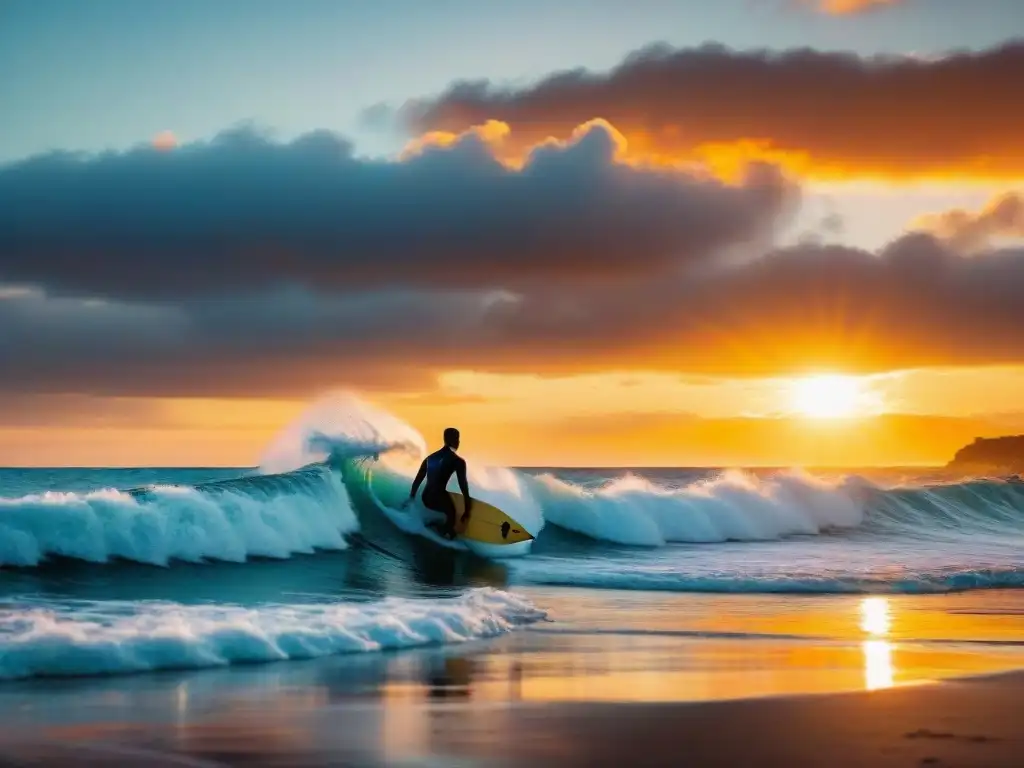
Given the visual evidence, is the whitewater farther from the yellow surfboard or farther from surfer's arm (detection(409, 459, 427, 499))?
surfer's arm (detection(409, 459, 427, 499))

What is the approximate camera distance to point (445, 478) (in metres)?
19.9

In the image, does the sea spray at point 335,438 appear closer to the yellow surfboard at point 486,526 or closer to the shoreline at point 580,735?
the yellow surfboard at point 486,526

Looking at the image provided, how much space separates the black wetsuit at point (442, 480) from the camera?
19328 millimetres

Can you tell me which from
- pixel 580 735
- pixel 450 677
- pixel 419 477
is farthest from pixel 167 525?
pixel 580 735

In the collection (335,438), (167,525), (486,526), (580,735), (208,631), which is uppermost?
(335,438)

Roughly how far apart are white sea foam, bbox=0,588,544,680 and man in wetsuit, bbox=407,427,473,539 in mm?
5537

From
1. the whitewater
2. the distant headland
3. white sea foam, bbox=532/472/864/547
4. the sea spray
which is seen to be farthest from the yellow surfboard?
the distant headland

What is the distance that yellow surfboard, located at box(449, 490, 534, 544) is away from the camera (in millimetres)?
20594

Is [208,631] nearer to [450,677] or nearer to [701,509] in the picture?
[450,677]

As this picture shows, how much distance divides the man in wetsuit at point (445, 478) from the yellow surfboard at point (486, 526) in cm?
16

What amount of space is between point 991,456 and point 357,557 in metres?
107

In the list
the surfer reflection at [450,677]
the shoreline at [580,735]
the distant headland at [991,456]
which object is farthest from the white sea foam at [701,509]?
the distant headland at [991,456]

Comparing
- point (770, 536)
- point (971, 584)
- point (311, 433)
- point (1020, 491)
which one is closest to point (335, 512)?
point (311, 433)

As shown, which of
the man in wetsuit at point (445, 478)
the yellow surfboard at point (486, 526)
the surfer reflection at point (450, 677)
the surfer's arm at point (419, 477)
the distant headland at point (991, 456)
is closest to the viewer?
the surfer reflection at point (450, 677)
